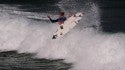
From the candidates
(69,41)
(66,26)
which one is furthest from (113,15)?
(66,26)

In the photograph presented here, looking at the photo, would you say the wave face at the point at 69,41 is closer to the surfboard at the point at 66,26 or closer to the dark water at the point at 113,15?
the dark water at the point at 113,15

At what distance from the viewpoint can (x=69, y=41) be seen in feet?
95.8

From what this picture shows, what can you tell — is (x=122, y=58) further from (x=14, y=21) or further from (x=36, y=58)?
(x=14, y=21)

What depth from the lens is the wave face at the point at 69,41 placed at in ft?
81.4

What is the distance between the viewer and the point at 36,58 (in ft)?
90.9

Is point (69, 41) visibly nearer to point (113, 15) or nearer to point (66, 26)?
point (66, 26)

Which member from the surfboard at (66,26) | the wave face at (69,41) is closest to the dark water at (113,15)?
the wave face at (69,41)

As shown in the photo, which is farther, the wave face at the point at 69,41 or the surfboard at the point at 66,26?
the surfboard at the point at 66,26

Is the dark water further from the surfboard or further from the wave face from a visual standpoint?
the surfboard

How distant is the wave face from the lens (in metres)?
24.8

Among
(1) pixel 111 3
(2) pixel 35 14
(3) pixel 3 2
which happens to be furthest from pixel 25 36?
(3) pixel 3 2

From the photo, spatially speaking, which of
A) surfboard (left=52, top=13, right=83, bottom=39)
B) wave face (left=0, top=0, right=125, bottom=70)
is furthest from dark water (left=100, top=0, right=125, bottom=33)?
surfboard (left=52, top=13, right=83, bottom=39)

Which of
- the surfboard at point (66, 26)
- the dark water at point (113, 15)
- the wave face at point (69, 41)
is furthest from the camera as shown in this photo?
the dark water at point (113, 15)

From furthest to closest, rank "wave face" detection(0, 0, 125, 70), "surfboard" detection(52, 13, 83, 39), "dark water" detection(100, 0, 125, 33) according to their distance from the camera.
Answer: "dark water" detection(100, 0, 125, 33), "surfboard" detection(52, 13, 83, 39), "wave face" detection(0, 0, 125, 70)
